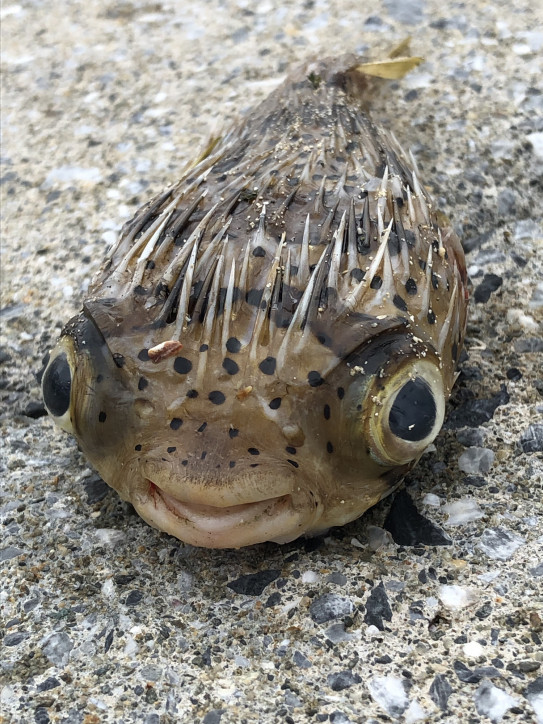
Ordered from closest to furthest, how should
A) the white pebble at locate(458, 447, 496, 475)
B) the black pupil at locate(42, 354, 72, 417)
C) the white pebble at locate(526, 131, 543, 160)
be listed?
the black pupil at locate(42, 354, 72, 417) < the white pebble at locate(458, 447, 496, 475) < the white pebble at locate(526, 131, 543, 160)

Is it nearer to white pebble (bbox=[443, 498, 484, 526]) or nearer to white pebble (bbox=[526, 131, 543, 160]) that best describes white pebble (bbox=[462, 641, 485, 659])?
white pebble (bbox=[443, 498, 484, 526])

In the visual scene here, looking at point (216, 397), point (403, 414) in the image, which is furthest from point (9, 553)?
point (403, 414)

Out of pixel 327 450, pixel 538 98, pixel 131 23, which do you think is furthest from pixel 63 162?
pixel 327 450

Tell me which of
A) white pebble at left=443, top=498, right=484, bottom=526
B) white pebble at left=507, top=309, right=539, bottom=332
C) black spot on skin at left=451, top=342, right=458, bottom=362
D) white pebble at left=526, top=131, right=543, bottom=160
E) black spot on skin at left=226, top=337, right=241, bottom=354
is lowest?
white pebble at left=443, top=498, right=484, bottom=526

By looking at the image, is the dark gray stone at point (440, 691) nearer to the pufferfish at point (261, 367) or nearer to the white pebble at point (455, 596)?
the white pebble at point (455, 596)

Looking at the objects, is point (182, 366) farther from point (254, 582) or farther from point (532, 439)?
point (532, 439)

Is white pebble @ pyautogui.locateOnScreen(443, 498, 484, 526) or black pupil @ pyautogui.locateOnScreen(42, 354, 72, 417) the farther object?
white pebble @ pyautogui.locateOnScreen(443, 498, 484, 526)

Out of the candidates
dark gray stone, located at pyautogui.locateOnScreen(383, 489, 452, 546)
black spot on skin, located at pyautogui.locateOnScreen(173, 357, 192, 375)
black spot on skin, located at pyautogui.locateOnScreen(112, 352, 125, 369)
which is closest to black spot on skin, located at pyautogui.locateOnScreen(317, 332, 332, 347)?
black spot on skin, located at pyautogui.locateOnScreen(173, 357, 192, 375)

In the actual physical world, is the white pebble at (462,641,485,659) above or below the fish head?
below
